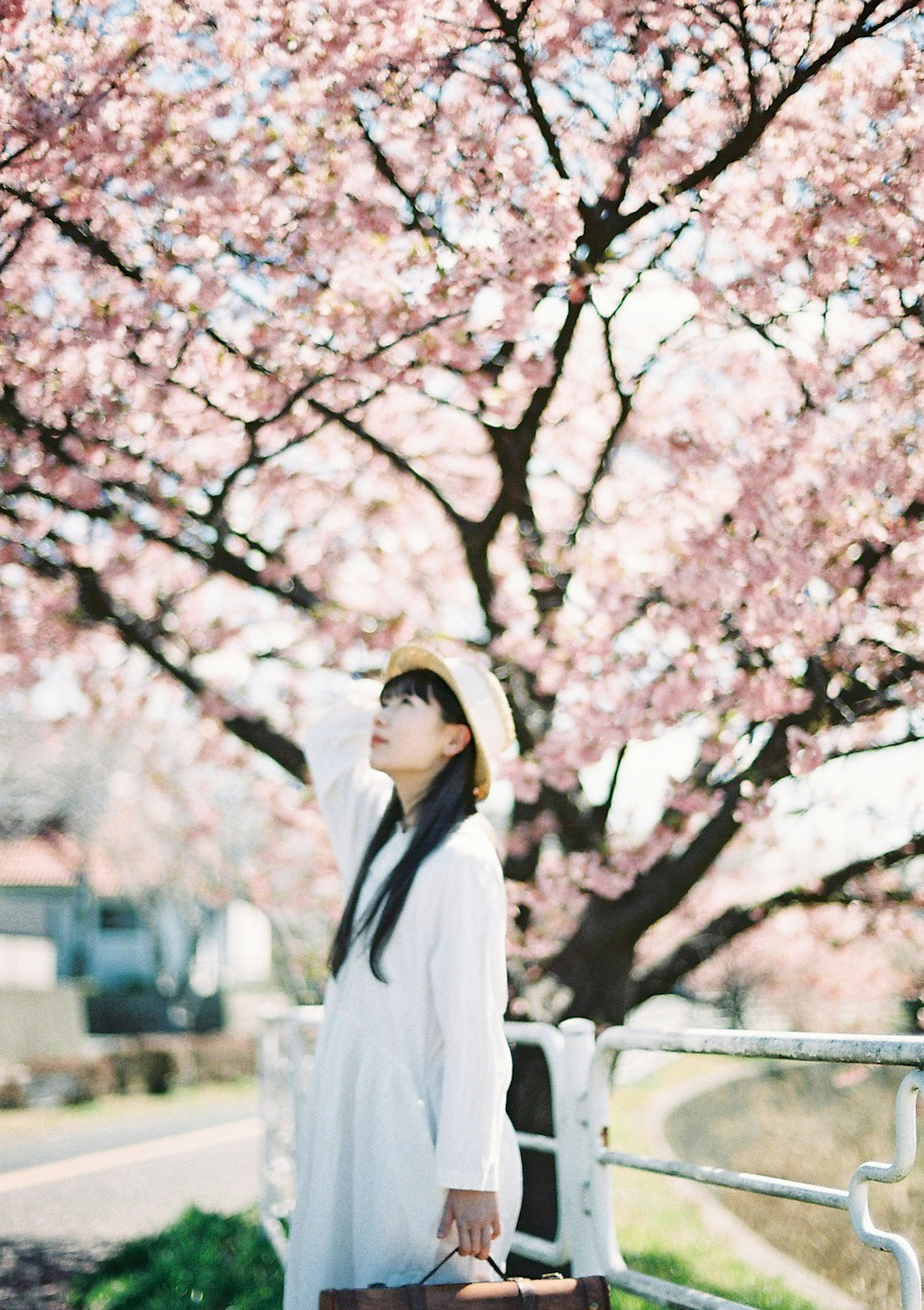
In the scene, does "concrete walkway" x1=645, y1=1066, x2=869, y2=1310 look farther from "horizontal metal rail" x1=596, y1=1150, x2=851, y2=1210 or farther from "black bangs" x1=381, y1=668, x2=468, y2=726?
"black bangs" x1=381, y1=668, x2=468, y2=726

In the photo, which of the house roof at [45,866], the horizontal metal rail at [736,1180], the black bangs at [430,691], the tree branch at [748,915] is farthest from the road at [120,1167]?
the house roof at [45,866]

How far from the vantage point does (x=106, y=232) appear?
13.0 feet

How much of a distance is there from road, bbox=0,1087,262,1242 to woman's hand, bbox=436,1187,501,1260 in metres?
4.12

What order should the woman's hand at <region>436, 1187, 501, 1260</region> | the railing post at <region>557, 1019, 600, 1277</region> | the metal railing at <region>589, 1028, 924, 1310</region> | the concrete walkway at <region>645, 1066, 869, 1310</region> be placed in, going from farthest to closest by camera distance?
the concrete walkway at <region>645, 1066, 869, 1310</region>
the railing post at <region>557, 1019, 600, 1277</region>
the woman's hand at <region>436, 1187, 501, 1260</region>
the metal railing at <region>589, 1028, 924, 1310</region>

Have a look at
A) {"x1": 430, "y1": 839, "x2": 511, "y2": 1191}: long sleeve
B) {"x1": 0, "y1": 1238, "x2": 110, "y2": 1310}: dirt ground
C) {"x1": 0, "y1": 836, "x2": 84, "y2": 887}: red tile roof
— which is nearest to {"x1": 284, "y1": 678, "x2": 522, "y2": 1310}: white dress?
{"x1": 430, "y1": 839, "x2": 511, "y2": 1191}: long sleeve

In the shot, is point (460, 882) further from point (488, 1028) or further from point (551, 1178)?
point (551, 1178)

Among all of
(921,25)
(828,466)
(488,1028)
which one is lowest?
(488,1028)

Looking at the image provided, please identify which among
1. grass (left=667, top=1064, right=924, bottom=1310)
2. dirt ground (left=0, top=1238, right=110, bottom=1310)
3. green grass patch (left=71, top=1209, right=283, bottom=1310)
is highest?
green grass patch (left=71, top=1209, right=283, bottom=1310)

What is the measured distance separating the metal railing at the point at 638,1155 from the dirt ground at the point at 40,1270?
0.92 m

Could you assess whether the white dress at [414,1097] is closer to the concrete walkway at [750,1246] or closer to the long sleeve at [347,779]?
the long sleeve at [347,779]

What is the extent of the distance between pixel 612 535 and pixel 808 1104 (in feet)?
39.4

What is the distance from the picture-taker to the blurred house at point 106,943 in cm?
2147

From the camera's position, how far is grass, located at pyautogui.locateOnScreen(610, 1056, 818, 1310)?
5055 mm

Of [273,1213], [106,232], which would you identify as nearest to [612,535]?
[106,232]
